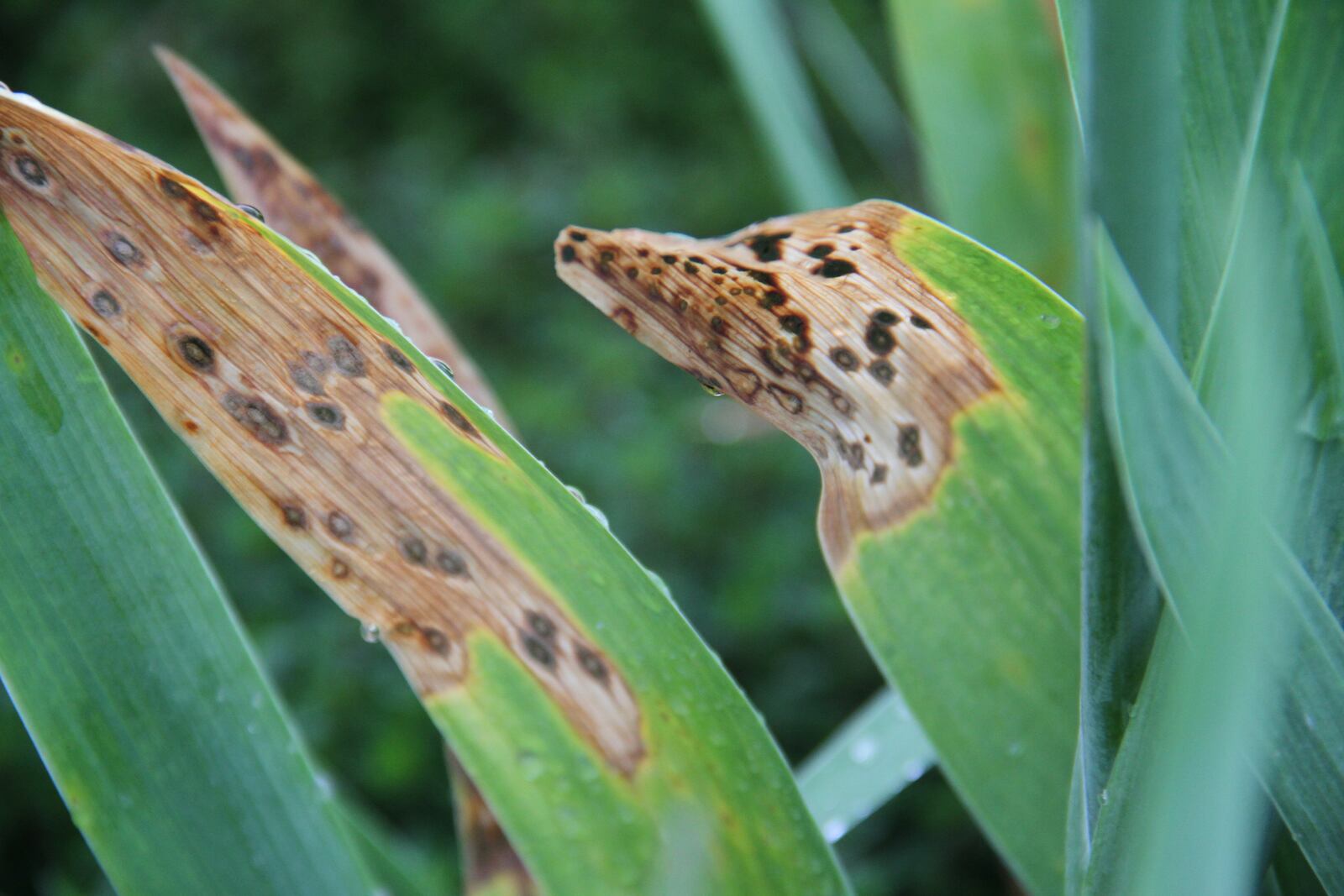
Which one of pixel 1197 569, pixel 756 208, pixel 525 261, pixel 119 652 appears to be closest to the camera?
pixel 1197 569

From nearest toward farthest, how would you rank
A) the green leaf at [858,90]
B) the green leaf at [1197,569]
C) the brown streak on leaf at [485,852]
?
the green leaf at [1197,569]
the brown streak on leaf at [485,852]
the green leaf at [858,90]

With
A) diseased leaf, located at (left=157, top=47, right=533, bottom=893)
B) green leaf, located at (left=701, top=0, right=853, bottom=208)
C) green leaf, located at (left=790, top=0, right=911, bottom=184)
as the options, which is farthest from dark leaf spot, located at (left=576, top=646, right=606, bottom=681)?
green leaf, located at (left=790, top=0, right=911, bottom=184)

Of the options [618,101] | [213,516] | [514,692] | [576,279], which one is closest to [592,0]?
[618,101]

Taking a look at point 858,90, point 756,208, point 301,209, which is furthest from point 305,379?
point 756,208

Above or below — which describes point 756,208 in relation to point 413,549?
below

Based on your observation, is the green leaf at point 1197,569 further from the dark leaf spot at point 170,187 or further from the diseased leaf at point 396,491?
the dark leaf spot at point 170,187

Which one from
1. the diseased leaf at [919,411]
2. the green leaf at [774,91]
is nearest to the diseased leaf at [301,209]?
the diseased leaf at [919,411]

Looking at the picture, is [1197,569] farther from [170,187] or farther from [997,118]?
[997,118]
